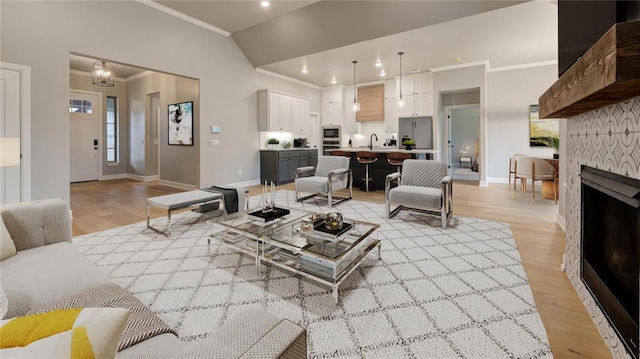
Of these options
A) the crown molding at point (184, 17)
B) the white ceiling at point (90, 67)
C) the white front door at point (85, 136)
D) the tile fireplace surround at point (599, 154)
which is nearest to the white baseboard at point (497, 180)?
the tile fireplace surround at point (599, 154)

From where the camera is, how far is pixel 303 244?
216 cm

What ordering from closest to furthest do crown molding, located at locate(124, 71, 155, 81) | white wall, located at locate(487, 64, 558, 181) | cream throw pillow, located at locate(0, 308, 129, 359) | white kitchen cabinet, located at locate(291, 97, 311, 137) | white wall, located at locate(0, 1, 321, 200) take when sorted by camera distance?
1. cream throw pillow, located at locate(0, 308, 129, 359)
2. white wall, located at locate(0, 1, 321, 200)
3. white wall, located at locate(487, 64, 558, 181)
4. crown molding, located at locate(124, 71, 155, 81)
5. white kitchen cabinet, located at locate(291, 97, 311, 137)

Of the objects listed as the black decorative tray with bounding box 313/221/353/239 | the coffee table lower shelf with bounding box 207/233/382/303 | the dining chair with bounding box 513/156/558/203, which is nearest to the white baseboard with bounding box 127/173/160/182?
the coffee table lower shelf with bounding box 207/233/382/303

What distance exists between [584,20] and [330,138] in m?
7.68

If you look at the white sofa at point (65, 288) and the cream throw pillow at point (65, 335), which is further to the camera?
the white sofa at point (65, 288)

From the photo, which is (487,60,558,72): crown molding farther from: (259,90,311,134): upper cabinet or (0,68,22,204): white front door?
(0,68,22,204): white front door

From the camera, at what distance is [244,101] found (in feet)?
22.5

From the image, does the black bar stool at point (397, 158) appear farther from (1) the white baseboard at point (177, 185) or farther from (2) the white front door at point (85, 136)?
(2) the white front door at point (85, 136)

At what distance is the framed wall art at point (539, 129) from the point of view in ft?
22.1

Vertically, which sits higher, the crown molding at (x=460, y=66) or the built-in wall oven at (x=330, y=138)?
the crown molding at (x=460, y=66)

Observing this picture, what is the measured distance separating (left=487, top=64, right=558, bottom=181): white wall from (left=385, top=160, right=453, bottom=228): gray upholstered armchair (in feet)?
14.5

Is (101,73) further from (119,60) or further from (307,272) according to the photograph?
(307,272)

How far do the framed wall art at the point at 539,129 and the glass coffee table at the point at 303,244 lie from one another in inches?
255

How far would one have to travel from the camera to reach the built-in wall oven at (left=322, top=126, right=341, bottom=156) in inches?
364
